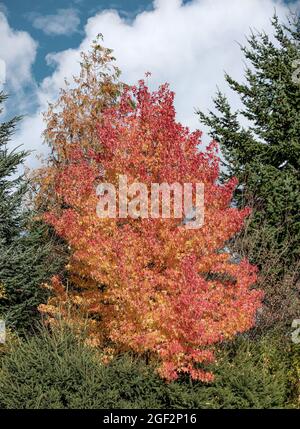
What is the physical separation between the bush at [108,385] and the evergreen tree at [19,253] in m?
6.81

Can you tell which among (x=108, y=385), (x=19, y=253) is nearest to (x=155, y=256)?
(x=108, y=385)

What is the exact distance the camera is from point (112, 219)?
604 inches

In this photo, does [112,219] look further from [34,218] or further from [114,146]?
[34,218]

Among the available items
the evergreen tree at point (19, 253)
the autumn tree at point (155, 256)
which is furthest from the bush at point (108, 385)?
Answer: the evergreen tree at point (19, 253)

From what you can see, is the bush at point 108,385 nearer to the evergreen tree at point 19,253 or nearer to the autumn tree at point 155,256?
the autumn tree at point 155,256

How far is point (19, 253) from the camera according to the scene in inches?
874

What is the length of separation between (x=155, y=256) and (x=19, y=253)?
8.82 m

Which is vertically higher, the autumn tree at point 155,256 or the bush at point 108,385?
the autumn tree at point 155,256

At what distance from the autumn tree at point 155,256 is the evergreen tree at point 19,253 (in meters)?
3.79

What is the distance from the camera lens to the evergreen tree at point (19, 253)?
21.5 meters

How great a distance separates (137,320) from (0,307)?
899 cm

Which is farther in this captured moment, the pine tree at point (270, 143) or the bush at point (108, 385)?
the pine tree at point (270, 143)

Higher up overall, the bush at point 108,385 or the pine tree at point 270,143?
the pine tree at point 270,143

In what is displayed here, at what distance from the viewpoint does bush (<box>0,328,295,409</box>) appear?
13.5 meters
